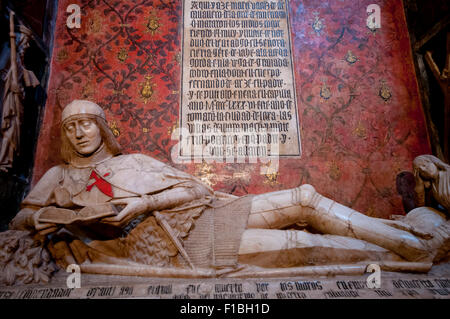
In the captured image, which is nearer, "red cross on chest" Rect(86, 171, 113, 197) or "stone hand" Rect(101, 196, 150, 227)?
"stone hand" Rect(101, 196, 150, 227)

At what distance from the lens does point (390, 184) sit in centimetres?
399

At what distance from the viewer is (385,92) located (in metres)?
4.32

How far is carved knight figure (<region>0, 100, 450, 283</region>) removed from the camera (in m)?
2.55

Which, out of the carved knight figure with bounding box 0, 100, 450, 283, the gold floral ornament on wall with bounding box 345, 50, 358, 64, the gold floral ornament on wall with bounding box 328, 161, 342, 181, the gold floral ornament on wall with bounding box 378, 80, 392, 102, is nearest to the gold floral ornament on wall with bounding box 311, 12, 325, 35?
the gold floral ornament on wall with bounding box 345, 50, 358, 64

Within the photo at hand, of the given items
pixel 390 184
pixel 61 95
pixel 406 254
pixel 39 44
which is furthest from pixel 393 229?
pixel 39 44

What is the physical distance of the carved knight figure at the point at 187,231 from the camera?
8.37 ft

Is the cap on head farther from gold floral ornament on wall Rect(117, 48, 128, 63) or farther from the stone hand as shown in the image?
gold floral ornament on wall Rect(117, 48, 128, 63)

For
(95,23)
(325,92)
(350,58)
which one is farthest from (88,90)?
(350,58)

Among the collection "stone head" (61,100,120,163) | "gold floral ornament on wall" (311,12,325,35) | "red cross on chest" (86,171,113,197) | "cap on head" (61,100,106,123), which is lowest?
"red cross on chest" (86,171,113,197)

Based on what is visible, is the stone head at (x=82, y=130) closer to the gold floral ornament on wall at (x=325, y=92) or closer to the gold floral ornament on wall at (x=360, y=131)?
the gold floral ornament on wall at (x=325, y=92)

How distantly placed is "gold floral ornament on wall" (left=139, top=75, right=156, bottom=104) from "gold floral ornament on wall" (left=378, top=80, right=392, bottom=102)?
2998 mm

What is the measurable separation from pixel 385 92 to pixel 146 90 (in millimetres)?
3150
